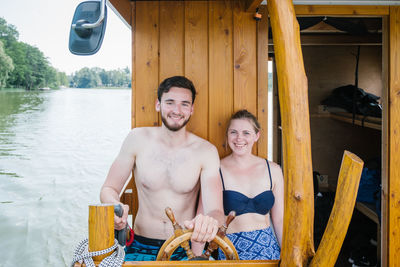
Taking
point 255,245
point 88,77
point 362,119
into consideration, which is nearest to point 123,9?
point 255,245

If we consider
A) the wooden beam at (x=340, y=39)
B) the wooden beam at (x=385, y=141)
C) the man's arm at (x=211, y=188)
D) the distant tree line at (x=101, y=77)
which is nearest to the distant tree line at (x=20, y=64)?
the distant tree line at (x=101, y=77)

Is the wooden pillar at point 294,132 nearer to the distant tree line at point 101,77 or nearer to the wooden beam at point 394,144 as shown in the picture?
the wooden beam at point 394,144

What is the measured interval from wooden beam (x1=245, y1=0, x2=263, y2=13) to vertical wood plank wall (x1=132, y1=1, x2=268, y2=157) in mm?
68

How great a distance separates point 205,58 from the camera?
2639 mm

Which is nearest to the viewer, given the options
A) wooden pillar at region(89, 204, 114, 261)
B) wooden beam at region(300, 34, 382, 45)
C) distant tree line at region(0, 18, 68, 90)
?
wooden pillar at region(89, 204, 114, 261)

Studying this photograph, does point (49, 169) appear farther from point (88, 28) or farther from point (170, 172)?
point (88, 28)

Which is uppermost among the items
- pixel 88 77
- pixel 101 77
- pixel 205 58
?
pixel 101 77

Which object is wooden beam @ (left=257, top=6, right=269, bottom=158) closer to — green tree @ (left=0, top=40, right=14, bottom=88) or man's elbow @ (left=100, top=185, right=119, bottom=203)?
man's elbow @ (left=100, top=185, right=119, bottom=203)

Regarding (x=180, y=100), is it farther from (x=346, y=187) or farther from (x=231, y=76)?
(x=346, y=187)

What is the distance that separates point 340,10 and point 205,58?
3.57 feet

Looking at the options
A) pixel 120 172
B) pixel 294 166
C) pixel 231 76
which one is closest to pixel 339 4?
pixel 231 76

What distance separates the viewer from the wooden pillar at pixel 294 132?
3.78 ft

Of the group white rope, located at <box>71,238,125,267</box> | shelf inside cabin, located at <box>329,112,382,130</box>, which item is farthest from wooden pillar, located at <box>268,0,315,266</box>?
shelf inside cabin, located at <box>329,112,382,130</box>

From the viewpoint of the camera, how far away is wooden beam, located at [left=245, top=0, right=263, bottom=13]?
230cm
